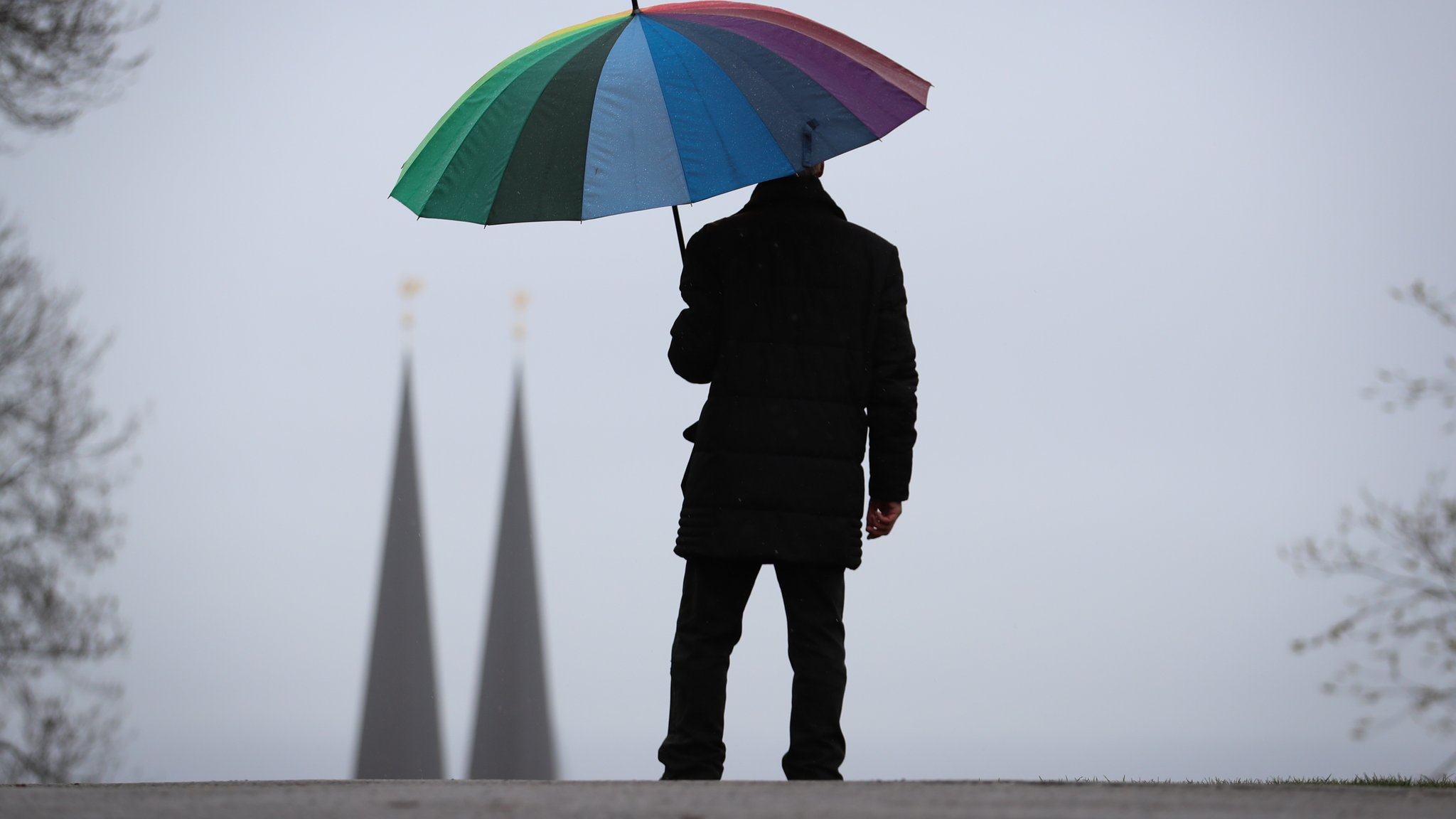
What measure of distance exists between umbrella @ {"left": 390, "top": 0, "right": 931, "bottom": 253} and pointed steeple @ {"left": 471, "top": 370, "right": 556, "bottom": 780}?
141 feet

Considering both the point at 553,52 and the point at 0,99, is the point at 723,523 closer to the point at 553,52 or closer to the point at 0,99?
the point at 553,52

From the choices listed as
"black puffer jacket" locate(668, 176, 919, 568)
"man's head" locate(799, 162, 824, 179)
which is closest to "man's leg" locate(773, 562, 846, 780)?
"black puffer jacket" locate(668, 176, 919, 568)

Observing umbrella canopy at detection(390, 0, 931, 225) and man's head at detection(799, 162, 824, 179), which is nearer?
umbrella canopy at detection(390, 0, 931, 225)

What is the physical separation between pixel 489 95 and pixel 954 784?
7.67 feet

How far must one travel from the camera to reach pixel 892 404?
4.20 meters

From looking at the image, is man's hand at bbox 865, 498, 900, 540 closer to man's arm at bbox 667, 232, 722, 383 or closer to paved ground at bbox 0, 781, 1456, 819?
man's arm at bbox 667, 232, 722, 383

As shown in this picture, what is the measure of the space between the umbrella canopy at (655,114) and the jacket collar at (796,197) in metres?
0.14

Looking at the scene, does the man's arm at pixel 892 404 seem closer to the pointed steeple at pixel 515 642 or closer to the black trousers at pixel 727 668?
the black trousers at pixel 727 668

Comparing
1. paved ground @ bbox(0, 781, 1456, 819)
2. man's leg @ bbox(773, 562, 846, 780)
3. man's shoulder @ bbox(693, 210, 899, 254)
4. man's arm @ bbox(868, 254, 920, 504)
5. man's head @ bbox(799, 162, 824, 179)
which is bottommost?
paved ground @ bbox(0, 781, 1456, 819)

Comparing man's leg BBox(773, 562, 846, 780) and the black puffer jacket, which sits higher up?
the black puffer jacket

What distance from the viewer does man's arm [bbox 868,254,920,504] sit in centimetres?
421

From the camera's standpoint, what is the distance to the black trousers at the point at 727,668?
4.15m

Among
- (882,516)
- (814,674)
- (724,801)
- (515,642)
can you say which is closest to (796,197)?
(882,516)

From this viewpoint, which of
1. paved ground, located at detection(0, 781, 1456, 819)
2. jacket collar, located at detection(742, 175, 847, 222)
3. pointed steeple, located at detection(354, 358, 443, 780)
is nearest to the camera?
paved ground, located at detection(0, 781, 1456, 819)
